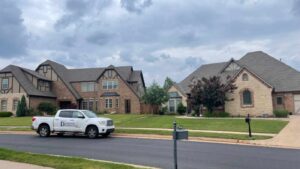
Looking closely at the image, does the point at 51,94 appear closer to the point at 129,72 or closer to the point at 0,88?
the point at 0,88

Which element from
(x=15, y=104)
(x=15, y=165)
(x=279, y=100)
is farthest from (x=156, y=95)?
(x=15, y=165)

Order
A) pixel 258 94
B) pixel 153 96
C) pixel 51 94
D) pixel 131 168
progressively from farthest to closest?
pixel 51 94, pixel 153 96, pixel 258 94, pixel 131 168

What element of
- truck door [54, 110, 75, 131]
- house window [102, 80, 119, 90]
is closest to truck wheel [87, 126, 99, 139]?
truck door [54, 110, 75, 131]

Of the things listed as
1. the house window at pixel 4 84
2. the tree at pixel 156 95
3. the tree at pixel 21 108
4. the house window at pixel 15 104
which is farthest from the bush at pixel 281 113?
the house window at pixel 4 84

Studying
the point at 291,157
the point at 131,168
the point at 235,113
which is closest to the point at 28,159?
the point at 131,168

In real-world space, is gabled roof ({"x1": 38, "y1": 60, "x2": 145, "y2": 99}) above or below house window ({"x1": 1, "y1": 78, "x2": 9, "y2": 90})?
above

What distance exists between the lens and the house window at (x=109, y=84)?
4950cm

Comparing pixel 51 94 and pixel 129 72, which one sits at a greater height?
pixel 129 72

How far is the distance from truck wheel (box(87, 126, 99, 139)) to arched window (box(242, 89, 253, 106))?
23.6 metres

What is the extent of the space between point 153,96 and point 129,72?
12.1 metres

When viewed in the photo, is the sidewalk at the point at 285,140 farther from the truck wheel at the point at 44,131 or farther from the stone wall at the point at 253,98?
the stone wall at the point at 253,98

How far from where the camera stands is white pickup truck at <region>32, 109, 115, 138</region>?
19.2 meters

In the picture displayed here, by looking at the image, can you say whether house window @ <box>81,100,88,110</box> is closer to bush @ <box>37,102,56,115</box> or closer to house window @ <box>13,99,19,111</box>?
bush @ <box>37,102,56,115</box>

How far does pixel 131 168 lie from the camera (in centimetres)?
891
